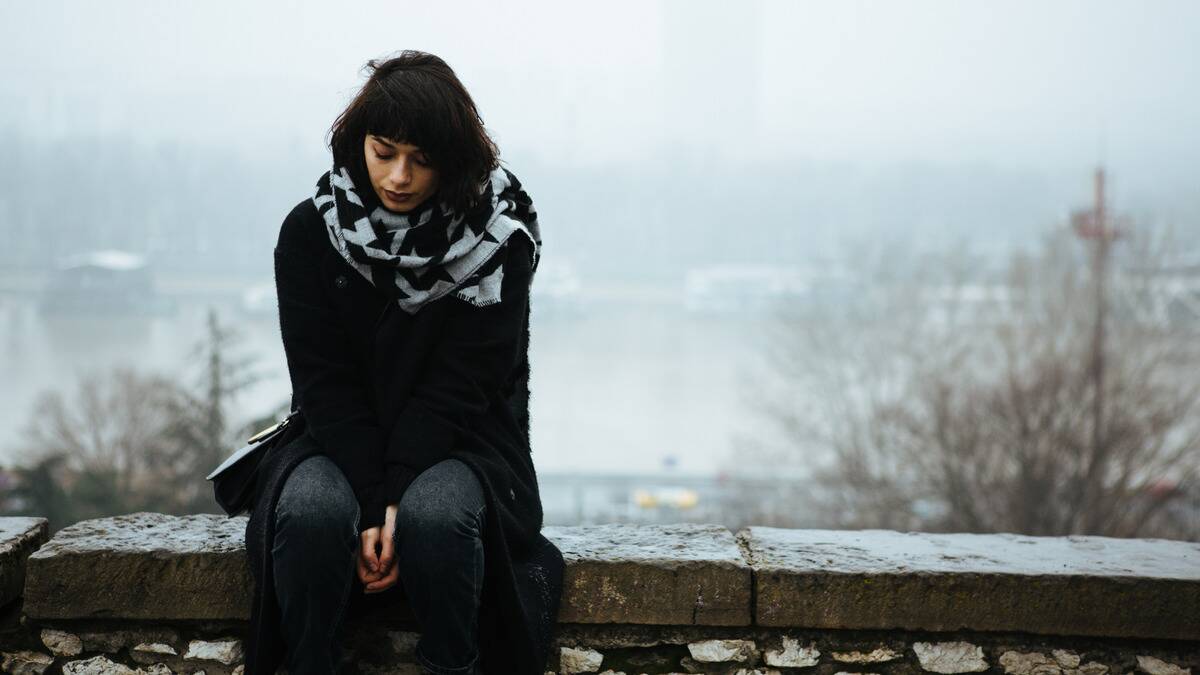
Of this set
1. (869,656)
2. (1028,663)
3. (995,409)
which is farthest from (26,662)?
(995,409)

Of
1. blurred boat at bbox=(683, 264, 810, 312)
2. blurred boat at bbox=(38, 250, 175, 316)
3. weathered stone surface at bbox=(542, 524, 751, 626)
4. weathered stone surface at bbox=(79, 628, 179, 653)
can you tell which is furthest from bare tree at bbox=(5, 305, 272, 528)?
blurred boat at bbox=(683, 264, 810, 312)

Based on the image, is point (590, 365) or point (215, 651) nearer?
point (215, 651)

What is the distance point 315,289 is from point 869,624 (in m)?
1.28

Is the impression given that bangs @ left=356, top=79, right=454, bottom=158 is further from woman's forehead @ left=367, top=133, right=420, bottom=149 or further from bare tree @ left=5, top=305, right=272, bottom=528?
bare tree @ left=5, top=305, right=272, bottom=528

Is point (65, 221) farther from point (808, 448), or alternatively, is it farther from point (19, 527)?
point (19, 527)

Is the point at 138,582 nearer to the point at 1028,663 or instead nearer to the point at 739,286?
the point at 1028,663

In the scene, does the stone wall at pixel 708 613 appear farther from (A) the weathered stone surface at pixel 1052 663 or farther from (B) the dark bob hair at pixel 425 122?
(B) the dark bob hair at pixel 425 122

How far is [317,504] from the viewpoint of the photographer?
1933 mm

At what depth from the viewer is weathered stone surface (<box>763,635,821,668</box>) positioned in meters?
2.36

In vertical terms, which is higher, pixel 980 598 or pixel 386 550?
pixel 386 550

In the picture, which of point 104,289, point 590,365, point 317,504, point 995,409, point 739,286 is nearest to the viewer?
point 317,504

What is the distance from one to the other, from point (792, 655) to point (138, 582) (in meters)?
1.31

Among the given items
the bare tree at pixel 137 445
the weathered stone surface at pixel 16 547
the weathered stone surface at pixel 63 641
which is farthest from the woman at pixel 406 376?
the bare tree at pixel 137 445

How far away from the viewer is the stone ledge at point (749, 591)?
7.38 ft
